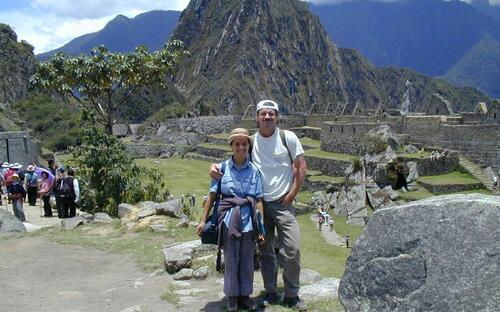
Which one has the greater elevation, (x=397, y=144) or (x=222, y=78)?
(x=222, y=78)

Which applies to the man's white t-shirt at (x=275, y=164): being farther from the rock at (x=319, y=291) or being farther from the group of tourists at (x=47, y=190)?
the group of tourists at (x=47, y=190)

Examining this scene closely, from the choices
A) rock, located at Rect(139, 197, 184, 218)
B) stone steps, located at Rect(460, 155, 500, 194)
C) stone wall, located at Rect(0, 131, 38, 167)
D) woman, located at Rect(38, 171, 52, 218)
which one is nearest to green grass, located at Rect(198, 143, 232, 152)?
stone steps, located at Rect(460, 155, 500, 194)

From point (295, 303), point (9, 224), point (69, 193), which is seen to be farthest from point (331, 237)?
point (295, 303)

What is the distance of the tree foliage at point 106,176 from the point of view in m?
14.6

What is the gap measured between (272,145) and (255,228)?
2.86 ft

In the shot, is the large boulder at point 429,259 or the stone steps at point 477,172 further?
the stone steps at point 477,172

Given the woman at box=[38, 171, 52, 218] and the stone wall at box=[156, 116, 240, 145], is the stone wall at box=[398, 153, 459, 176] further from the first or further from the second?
the stone wall at box=[156, 116, 240, 145]

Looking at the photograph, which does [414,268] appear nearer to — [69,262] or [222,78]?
[69,262]

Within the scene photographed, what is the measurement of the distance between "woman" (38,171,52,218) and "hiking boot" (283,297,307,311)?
10441 millimetres

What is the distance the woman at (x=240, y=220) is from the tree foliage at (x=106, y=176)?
30.3ft

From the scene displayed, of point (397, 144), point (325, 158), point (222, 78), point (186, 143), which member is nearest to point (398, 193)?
point (397, 144)

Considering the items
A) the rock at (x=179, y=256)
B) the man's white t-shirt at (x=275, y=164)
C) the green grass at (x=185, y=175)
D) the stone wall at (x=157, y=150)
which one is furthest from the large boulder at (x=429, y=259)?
the stone wall at (x=157, y=150)

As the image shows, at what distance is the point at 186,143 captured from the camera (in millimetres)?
56500

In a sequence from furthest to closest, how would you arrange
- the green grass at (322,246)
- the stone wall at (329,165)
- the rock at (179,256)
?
1. the stone wall at (329,165)
2. the green grass at (322,246)
3. the rock at (179,256)
